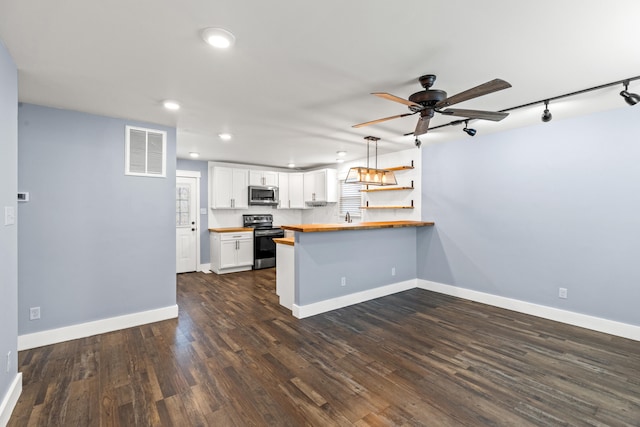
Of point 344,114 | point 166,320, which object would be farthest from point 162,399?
point 344,114

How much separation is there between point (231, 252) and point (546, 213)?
5540mm

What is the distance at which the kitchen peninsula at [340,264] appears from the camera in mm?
3791

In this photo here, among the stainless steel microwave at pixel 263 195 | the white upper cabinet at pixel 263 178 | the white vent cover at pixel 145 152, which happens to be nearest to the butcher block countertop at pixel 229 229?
the stainless steel microwave at pixel 263 195

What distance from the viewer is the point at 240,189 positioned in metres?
6.75

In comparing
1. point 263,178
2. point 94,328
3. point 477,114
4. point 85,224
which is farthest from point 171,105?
point 263,178

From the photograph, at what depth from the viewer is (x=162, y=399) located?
7.04 feet

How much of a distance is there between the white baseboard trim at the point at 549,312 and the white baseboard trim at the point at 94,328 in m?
4.17

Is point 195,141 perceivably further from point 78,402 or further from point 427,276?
point 427,276

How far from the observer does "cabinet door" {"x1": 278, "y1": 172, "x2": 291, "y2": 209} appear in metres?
7.35

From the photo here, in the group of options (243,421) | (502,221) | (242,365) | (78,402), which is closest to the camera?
(243,421)

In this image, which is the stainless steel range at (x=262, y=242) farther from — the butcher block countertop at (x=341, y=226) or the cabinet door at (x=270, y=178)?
the butcher block countertop at (x=341, y=226)

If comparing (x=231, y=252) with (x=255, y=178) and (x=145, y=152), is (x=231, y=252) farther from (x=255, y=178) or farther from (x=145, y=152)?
(x=145, y=152)

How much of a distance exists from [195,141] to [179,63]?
8.80ft

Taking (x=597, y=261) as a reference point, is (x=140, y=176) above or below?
above
